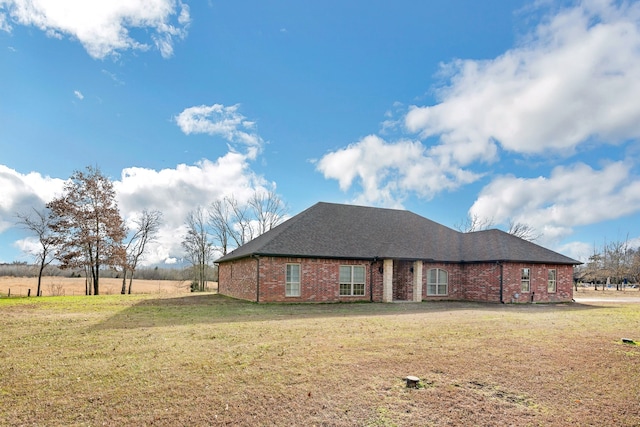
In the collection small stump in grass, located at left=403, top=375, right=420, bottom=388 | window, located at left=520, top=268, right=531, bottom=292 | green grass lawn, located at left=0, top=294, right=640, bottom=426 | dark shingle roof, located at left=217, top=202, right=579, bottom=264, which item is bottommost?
green grass lawn, located at left=0, top=294, right=640, bottom=426

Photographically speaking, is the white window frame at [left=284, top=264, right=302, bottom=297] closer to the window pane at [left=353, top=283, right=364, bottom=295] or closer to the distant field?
the window pane at [left=353, top=283, right=364, bottom=295]

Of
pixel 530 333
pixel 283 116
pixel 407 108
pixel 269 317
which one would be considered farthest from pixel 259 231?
pixel 530 333

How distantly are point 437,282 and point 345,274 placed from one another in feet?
19.6

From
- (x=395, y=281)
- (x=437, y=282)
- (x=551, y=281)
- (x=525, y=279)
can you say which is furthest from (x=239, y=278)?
(x=551, y=281)

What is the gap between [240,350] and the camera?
7484 millimetres

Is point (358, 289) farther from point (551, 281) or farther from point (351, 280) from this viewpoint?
point (551, 281)

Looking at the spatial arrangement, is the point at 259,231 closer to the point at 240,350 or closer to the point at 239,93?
the point at 239,93

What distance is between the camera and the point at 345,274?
63.8 ft

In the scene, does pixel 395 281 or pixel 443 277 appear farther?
pixel 443 277

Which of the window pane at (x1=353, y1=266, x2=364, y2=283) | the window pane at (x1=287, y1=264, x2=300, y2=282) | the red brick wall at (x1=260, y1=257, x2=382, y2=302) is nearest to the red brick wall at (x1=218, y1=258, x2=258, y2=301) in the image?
the red brick wall at (x1=260, y1=257, x2=382, y2=302)

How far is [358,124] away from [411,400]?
1808 cm

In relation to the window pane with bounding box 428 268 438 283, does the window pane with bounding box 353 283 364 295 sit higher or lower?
lower

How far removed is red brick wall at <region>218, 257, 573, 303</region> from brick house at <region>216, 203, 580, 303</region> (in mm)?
47

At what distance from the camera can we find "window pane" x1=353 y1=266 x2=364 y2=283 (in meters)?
19.6
